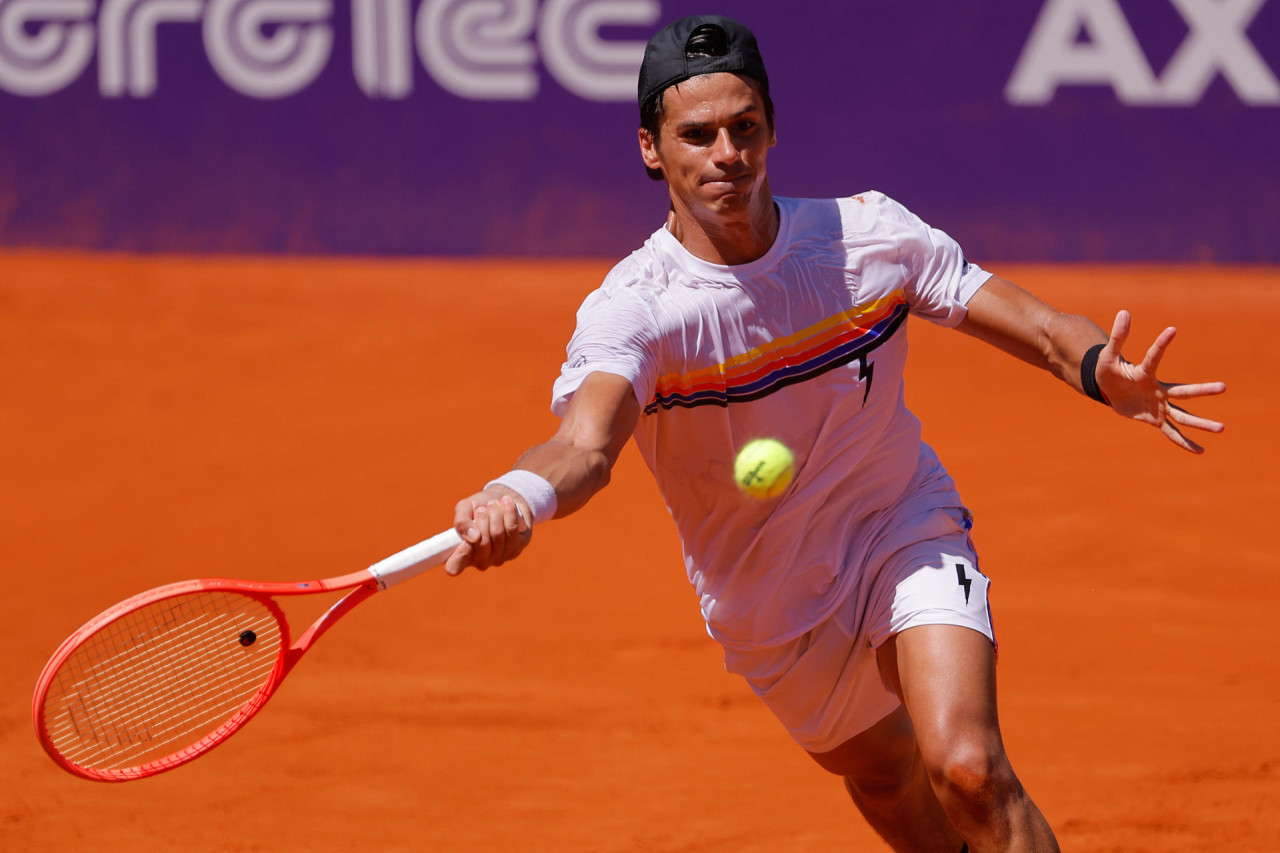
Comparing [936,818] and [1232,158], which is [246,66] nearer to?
[1232,158]

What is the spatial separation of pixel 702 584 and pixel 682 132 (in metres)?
1.10

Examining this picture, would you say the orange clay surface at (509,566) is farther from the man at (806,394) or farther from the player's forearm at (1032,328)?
the player's forearm at (1032,328)

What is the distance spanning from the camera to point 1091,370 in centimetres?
340

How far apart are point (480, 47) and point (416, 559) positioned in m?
8.19

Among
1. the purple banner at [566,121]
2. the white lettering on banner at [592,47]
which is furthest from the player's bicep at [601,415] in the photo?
the purple banner at [566,121]

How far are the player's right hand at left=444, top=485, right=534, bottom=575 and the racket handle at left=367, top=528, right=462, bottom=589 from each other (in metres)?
0.08

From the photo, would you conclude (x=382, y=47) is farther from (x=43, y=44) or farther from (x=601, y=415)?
(x=601, y=415)

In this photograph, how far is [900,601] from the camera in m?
3.45

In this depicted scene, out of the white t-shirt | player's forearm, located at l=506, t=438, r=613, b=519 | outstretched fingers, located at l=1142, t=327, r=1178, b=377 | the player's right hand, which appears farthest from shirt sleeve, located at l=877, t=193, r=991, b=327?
the player's right hand

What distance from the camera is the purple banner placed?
10.5 m

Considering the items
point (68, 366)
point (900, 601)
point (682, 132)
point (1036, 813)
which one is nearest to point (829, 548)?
point (900, 601)

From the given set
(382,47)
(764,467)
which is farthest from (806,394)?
(382,47)

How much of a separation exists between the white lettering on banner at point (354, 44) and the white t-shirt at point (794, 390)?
23.6 ft

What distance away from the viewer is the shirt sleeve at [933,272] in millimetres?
3611
